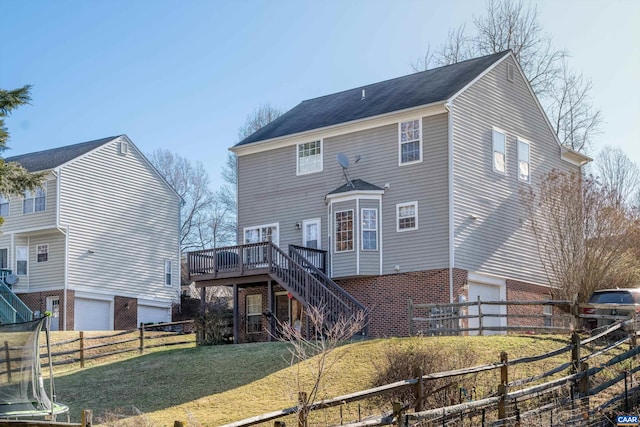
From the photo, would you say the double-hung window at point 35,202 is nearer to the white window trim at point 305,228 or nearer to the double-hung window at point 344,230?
the white window trim at point 305,228

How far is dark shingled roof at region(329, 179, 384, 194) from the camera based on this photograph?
2928 centimetres

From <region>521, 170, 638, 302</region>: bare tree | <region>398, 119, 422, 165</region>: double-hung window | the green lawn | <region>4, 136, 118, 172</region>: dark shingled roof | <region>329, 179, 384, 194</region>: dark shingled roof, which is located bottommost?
the green lawn

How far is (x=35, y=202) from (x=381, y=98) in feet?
56.7

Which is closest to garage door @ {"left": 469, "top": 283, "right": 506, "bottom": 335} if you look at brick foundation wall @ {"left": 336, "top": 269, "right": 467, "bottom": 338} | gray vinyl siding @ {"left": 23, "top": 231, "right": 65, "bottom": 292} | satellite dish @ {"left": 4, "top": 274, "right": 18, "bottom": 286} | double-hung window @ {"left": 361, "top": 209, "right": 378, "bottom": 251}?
brick foundation wall @ {"left": 336, "top": 269, "right": 467, "bottom": 338}

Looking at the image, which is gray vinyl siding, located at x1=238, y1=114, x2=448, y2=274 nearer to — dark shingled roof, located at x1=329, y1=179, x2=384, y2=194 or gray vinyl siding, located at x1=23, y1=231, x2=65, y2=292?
dark shingled roof, located at x1=329, y1=179, x2=384, y2=194

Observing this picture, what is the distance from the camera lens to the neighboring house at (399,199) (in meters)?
28.1

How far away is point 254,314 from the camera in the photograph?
104 ft

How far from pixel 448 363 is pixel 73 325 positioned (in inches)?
972

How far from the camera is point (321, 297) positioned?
25.9m

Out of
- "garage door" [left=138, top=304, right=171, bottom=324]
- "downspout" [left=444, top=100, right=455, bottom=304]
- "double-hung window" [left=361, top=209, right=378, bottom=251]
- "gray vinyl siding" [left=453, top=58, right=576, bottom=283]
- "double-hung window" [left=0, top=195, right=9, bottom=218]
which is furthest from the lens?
"garage door" [left=138, top=304, right=171, bottom=324]

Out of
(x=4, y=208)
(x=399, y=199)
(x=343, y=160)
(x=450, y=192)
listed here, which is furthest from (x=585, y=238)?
(x=4, y=208)

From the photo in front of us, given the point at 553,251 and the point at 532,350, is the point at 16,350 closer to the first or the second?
the point at 532,350

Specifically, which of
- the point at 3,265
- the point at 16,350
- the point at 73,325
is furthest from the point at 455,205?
the point at 3,265

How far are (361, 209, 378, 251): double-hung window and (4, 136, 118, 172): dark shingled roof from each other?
1646cm
